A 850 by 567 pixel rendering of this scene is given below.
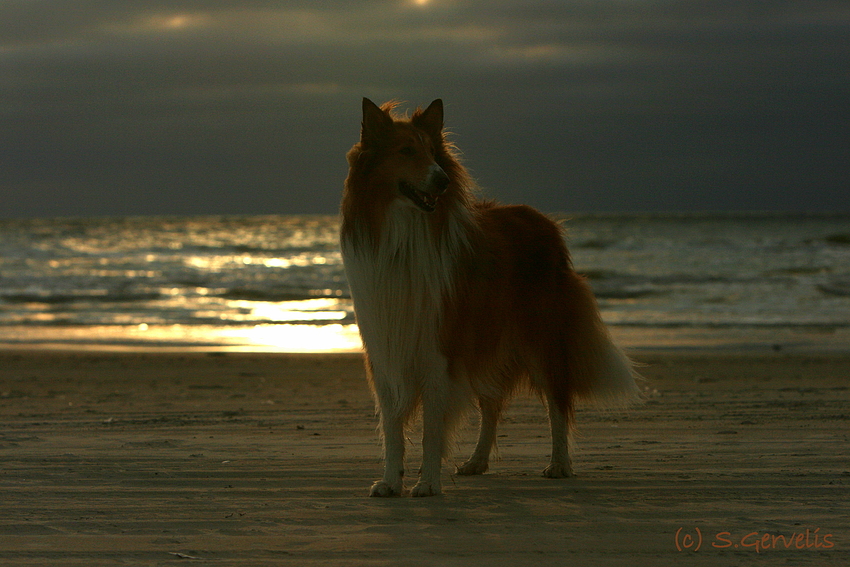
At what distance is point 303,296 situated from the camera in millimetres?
22156

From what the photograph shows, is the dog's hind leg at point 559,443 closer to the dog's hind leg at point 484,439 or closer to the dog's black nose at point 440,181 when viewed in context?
the dog's hind leg at point 484,439

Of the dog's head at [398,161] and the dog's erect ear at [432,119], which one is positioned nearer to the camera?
the dog's head at [398,161]

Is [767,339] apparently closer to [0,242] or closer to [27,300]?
[27,300]

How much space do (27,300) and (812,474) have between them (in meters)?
19.5

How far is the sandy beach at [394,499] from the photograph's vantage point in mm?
3627

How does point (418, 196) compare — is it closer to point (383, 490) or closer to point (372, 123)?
point (372, 123)

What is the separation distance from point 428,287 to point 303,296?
1785 cm

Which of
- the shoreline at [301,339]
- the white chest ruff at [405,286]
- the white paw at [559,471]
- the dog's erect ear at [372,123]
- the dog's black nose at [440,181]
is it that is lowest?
the shoreline at [301,339]

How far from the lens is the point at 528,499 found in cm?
458

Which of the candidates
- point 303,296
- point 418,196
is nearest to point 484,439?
point 418,196

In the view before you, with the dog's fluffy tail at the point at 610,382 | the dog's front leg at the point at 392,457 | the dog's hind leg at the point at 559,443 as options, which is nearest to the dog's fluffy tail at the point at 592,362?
the dog's fluffy tail at the point at 610,382

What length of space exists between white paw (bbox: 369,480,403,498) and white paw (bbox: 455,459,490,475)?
2.72ft

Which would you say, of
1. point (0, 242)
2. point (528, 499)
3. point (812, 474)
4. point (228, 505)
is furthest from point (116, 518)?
point (0, 242)

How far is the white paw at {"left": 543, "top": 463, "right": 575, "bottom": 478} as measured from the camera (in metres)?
5.17
